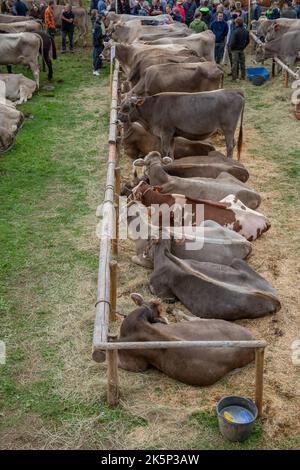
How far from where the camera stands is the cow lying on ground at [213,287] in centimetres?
686

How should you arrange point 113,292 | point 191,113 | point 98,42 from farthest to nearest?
point 98,42 → point 191,113 → point 113,292

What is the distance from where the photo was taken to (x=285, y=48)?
712 inches

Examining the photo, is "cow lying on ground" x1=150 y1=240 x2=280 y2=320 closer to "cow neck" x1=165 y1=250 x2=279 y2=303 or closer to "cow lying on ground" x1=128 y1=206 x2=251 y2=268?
"cow neck" x1=165 y1=250 x2=279 y2=303

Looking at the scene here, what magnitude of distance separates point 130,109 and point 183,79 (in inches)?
72.0

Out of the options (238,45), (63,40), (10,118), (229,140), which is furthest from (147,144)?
(63,40)

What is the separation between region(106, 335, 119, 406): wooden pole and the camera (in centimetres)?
553

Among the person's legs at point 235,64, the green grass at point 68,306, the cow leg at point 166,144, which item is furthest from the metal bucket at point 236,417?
the person's legs at point 235,64

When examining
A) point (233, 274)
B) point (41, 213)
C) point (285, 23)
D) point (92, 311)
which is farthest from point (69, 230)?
point (285, 23)

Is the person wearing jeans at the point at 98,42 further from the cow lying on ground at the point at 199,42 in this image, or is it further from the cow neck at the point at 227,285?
the cow neck at the point at 227,285

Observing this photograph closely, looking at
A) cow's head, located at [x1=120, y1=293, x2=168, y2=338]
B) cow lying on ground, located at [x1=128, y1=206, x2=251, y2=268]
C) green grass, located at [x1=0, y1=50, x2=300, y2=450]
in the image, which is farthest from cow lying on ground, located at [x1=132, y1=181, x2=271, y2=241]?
cow's head, located at [x1=120, y1=293, x2=168, y2=338]

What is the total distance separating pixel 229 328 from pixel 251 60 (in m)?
16.0

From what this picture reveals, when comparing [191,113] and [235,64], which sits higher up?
[191,113]

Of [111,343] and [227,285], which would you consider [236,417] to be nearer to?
[111,343]

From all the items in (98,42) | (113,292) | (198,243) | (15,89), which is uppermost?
(198,243)
